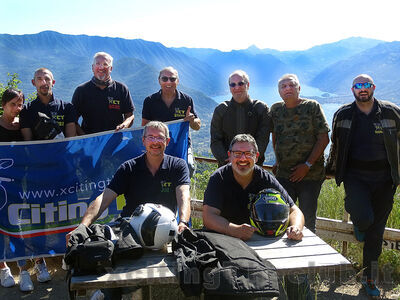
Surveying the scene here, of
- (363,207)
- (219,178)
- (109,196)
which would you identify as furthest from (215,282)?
(363,207)

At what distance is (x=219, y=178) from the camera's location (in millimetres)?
4219

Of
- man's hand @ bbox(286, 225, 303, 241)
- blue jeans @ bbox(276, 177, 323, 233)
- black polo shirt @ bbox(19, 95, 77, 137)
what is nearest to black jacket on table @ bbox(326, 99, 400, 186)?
blue jeans @ bbox(276, 177, 323, 233)

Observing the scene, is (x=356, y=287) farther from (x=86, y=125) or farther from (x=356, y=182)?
(x=86, y=125)

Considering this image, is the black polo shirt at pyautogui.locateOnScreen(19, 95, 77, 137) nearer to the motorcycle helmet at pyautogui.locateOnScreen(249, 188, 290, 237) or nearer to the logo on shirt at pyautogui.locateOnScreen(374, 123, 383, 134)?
the motorcycle helmet at pyautogui.locateOnScreen(249, 188, 290, 237)

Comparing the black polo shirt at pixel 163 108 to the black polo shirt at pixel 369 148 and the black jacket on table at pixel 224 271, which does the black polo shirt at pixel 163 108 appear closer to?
the black polo shirt at pixel 369 148

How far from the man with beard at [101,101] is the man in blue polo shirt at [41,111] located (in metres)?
0.52

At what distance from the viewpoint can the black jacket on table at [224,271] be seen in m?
2.81

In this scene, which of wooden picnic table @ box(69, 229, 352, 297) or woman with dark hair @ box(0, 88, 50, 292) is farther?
woman with dark hair @ box(0, 88, 50, 292)

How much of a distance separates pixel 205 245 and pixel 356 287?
3.01 m

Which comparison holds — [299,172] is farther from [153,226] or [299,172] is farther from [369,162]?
[153,226]

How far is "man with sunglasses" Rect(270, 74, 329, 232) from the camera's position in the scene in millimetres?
5266

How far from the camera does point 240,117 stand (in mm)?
5734

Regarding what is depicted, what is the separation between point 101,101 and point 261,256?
3.91 metres

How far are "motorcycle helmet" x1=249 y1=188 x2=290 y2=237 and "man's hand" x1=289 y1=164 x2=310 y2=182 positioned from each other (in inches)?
53.5
